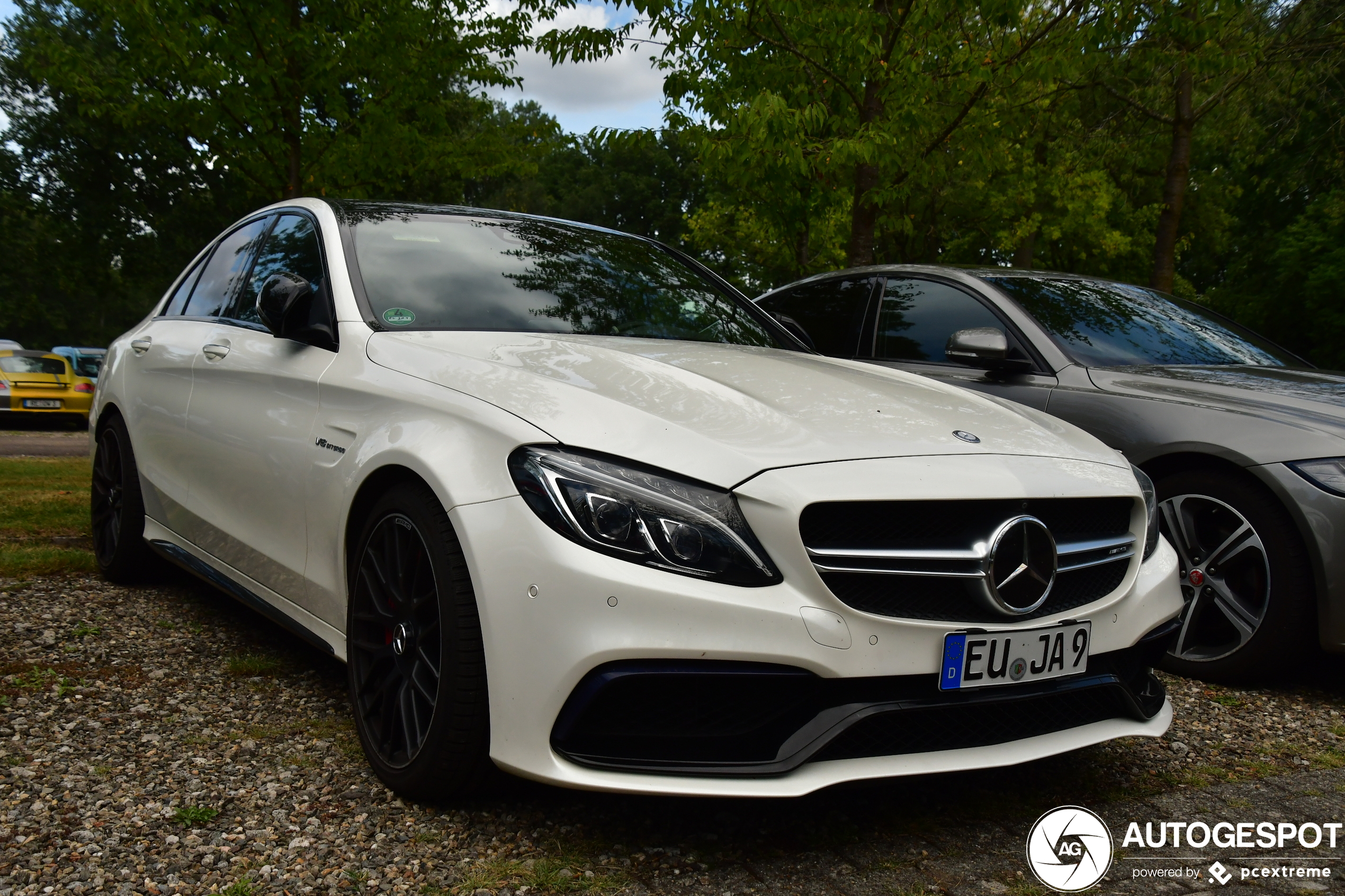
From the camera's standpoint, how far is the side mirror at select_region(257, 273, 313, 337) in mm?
3230

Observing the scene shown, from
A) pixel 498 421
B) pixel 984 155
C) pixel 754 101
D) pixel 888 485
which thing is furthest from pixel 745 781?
pixel 984 155

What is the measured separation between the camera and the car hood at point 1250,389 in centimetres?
389

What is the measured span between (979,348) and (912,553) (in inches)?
91.2

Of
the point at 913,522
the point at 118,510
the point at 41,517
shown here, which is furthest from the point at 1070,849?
the point at 41,517

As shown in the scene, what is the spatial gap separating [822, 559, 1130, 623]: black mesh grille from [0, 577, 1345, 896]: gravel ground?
38 cm

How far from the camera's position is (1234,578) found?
13.0 feet

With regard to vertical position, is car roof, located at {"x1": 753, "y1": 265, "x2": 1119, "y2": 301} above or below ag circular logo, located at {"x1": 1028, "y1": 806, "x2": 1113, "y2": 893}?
above

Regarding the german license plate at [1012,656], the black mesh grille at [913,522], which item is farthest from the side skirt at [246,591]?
the german license plate at [1012,656]

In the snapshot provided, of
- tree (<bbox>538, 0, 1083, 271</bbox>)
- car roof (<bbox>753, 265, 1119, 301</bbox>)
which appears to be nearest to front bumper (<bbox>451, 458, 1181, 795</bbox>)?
car roof (<bbox>753, 265, 1119, 301</bbox>)

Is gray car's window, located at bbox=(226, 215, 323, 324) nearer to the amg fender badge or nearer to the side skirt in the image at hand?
the amg fender badge

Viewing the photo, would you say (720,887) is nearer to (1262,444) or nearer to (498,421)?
(498,421)

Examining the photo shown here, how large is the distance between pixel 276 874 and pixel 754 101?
6265mm

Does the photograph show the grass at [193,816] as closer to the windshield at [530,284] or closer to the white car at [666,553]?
the white car at [666,553]

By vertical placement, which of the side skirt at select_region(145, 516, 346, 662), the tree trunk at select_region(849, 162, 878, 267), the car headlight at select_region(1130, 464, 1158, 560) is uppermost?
the tree trunk at select_region(849, 162, 878, 267)
